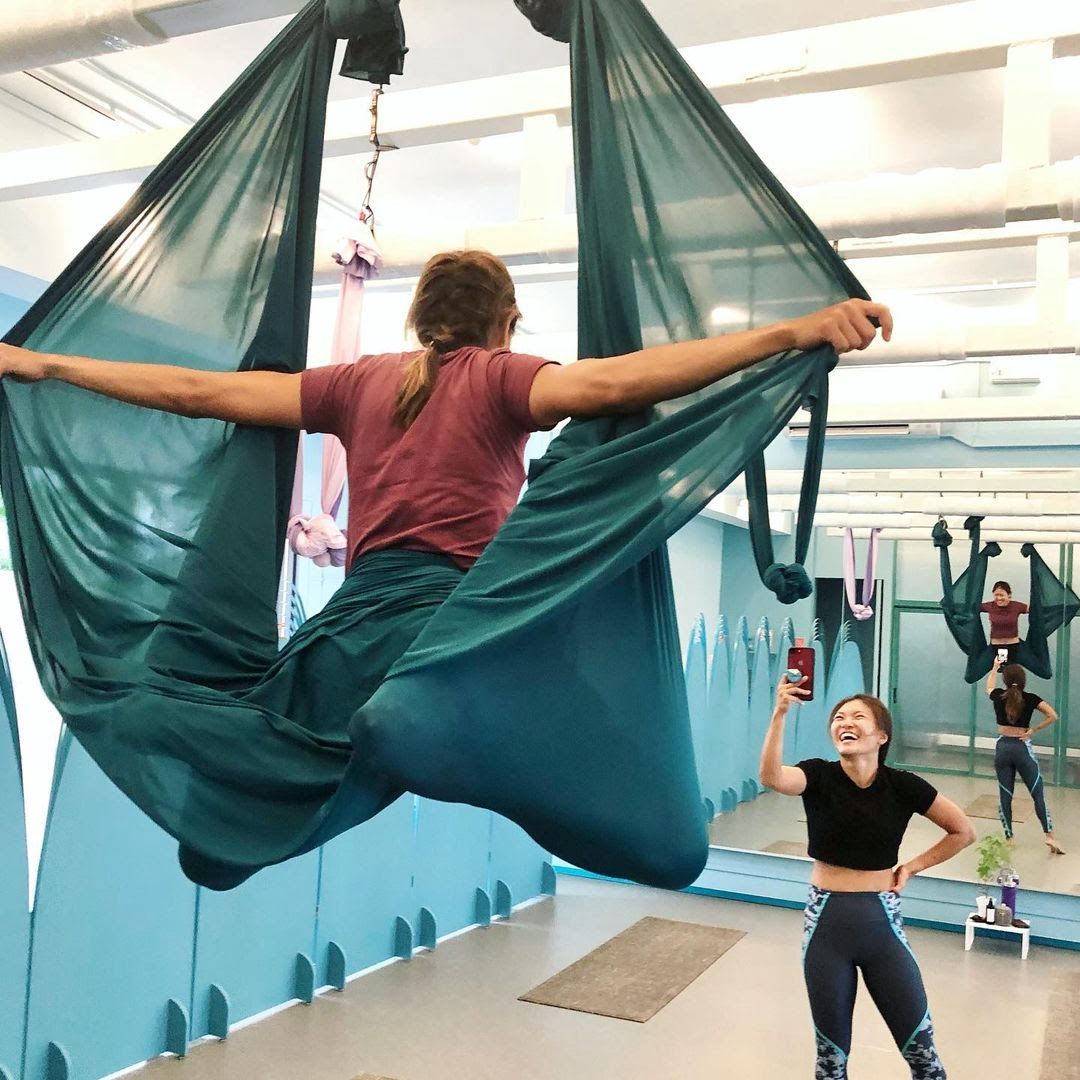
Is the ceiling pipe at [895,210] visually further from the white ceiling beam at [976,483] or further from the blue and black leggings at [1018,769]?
the blue and black leggings at [1018,769]

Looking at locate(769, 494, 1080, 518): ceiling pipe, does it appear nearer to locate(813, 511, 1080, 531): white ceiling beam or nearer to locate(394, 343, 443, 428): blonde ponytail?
locate(813, 511, 1080, 531): white ceiling beam

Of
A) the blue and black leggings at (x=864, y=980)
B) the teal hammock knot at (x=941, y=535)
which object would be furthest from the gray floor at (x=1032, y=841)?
the blue and black leggings at (x=864, y=980)

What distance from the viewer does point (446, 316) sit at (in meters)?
1.77

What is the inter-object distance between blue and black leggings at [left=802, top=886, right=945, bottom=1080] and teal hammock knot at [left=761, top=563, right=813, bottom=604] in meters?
1.84

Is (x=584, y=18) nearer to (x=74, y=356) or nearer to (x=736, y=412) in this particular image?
(x=736, y=412)

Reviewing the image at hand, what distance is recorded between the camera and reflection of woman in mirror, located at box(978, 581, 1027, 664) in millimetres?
6168

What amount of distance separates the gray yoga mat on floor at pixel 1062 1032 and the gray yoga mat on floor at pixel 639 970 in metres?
1.44

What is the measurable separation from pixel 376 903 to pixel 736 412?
4.10m

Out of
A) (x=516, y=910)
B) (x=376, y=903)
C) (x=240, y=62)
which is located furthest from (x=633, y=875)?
(x=516, y=910)

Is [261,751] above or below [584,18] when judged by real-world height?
below

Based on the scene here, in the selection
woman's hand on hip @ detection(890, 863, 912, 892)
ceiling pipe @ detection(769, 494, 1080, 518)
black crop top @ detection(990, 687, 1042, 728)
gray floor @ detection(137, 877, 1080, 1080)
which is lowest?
gray floor @ detection(137, 877, 1080, 1080)

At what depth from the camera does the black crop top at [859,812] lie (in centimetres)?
328

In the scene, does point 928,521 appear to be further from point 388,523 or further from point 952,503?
point 388,523

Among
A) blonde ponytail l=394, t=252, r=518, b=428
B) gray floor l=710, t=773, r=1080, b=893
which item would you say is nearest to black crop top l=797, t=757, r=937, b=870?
blonde ponytail l=394, t=252, r=518, b=428
